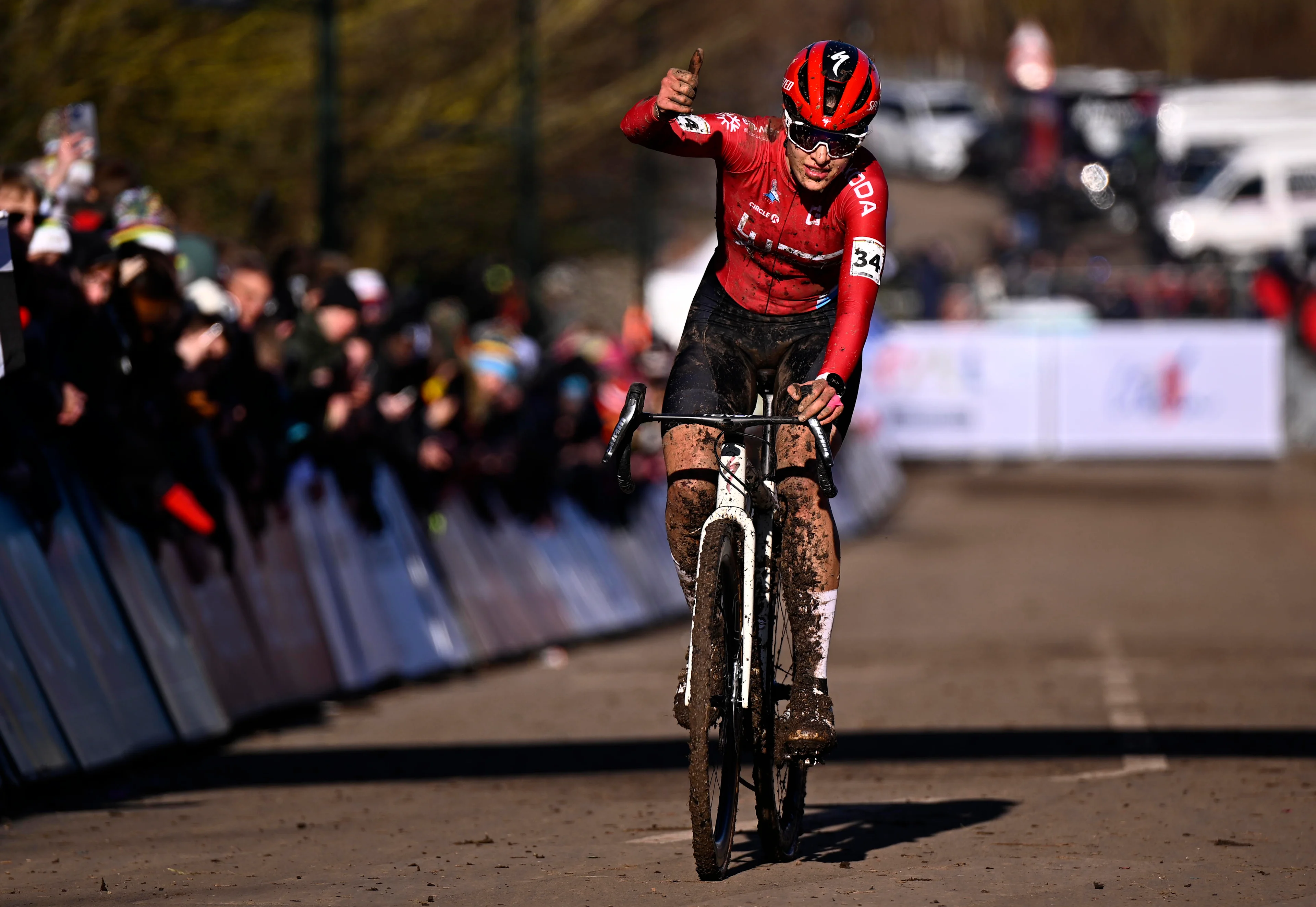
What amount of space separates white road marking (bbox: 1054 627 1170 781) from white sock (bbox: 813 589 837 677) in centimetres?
212

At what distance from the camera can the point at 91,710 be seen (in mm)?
8469

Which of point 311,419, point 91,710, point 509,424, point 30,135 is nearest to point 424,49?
point 30,135

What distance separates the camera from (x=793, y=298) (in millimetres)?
6957

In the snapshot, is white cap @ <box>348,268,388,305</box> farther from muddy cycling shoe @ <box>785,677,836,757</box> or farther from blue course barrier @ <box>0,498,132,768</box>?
muddy cycling shoe @ <box>785,677,836,757</box>

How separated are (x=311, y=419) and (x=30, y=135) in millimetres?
4921

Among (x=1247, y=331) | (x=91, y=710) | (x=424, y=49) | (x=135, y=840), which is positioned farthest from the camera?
(x=1247, y=331)

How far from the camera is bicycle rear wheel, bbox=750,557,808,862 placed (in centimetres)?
661

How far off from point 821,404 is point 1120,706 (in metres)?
5.09

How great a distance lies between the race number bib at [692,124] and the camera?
21.9 ft

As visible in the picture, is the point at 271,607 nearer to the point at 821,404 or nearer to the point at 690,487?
the point at 690,487

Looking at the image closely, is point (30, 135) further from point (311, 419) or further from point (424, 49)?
point (424, 49)

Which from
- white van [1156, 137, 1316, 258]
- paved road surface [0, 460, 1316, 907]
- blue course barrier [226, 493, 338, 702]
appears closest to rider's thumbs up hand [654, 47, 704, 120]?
paved road surface [0, 460, 1316, 907]

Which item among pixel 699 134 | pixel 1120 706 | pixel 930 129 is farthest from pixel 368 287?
pixel 930 129

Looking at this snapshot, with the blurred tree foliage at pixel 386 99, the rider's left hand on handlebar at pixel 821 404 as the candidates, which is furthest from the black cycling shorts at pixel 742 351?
the blurred tree foliage at pixel 386 99
